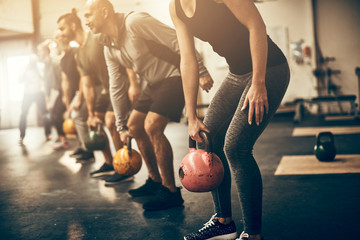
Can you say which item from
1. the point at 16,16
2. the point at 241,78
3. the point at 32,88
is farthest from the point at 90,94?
the point at 16,16

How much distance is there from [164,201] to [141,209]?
0.17 meters

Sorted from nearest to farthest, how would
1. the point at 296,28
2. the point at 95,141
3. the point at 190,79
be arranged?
the point at 190,79 < the point at 95,141 < the point at 296,28

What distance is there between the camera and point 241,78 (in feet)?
5.62

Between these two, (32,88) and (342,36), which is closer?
(32,88)

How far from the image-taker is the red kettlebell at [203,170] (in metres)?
1.65

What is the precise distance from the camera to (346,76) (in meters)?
9.23

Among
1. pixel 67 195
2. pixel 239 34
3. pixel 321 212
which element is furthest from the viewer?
pixel 67 195

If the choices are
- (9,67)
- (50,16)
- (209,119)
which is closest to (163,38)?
(209,119)

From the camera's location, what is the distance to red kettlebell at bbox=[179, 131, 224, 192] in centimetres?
165

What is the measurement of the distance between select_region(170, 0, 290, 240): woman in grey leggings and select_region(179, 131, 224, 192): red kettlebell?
66 mm

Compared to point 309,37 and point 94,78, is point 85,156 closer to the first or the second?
point 94,78

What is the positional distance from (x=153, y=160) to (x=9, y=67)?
1025 centimetres

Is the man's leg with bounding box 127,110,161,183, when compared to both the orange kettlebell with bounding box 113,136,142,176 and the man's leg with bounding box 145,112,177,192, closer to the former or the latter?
the orange kettlebell with bounding box 113,136,142,176

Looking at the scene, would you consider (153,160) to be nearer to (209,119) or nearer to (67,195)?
(67,195)
